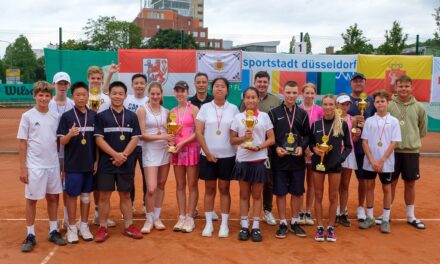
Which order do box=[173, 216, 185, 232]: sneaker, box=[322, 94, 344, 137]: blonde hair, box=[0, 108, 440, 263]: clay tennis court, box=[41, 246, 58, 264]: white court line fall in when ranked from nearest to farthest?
box=[41, 246, 58, 264]: white court line, box=[0, 108, 440, 263]: clay tennis court, box=[322, 94, 344, 137]: blonde hair, box=[173, 216, 185, 232]: sneaker

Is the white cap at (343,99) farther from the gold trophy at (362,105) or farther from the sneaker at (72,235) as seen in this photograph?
the sneaker at (72,235)

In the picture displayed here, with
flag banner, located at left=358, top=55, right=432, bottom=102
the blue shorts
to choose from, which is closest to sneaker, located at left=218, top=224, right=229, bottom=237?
the blue shorts

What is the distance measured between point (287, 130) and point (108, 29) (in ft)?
146

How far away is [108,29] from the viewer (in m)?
45.8

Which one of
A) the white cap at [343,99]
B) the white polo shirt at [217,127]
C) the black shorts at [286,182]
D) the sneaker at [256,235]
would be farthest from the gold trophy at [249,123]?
the white cap at [343,99]

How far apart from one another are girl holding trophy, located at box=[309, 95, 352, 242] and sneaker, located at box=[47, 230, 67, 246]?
3014mm

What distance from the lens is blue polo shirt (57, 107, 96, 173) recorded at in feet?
15.5

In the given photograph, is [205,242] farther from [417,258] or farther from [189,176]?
[417,258]

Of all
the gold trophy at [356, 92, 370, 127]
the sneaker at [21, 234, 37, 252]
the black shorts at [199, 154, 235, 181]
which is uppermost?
the gold trophy at [356, 92, 370, 127]

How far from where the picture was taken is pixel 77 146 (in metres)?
4.73

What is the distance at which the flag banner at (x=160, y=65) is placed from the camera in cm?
1110

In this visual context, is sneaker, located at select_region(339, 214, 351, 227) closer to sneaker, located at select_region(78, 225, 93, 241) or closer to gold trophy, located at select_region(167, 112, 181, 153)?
gold trophy, located at select_region(167, 112, 181, 153)

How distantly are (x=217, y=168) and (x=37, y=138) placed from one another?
211 centimetres

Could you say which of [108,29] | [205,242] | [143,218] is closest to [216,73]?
[143,218]
